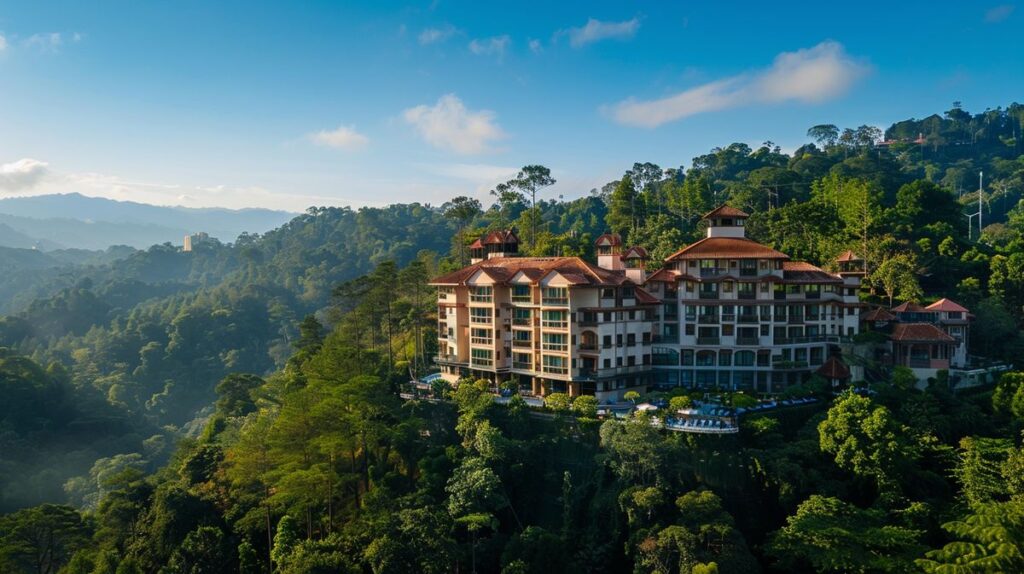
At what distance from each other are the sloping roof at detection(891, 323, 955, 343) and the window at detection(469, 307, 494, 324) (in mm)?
25636

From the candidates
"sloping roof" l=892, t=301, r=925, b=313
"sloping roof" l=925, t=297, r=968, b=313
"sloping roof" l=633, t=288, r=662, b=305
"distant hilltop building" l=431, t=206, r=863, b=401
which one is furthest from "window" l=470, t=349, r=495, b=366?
"sloping roof" l=925, t=297, r=968, b=313

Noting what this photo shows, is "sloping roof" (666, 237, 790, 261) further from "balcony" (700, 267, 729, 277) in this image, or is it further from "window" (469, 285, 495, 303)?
"window" (469, 285, 495, 303)

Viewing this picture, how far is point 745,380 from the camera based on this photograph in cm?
4322

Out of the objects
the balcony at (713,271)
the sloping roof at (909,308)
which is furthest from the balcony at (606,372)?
the sloping roof at (909,308)

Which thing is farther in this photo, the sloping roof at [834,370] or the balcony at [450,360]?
the balcony at [450,360]

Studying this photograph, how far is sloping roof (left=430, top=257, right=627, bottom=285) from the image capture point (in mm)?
42531

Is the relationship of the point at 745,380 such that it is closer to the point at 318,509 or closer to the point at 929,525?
the point at 929,525

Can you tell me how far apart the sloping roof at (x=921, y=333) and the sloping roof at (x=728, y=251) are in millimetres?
7994

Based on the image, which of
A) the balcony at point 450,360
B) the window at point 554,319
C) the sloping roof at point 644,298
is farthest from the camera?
the balcony at point 450,360

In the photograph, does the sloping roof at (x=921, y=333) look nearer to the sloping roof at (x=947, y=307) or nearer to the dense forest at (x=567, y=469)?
the sloping roof at (x=947, y=307)

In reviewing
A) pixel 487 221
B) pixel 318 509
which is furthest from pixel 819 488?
pixel 487 221

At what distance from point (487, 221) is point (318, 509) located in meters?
96.0

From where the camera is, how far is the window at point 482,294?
153 feet

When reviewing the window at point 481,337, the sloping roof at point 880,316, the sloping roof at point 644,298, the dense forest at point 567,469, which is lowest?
the dense forest at point 567,469
